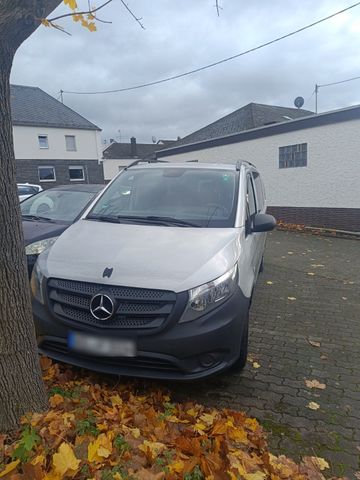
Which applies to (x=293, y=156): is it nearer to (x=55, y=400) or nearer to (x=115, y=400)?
(x=115, y=400)

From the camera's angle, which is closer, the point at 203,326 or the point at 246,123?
the point at 203,326

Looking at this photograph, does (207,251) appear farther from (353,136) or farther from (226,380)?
(353,136)

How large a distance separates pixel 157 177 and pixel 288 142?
10.7 m

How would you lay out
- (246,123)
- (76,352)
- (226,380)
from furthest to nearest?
(246,123) < (226,380) < (76,352)

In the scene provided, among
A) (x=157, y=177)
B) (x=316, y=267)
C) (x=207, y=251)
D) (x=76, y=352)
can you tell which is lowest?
(x=316, y=267)

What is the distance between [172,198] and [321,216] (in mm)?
10316

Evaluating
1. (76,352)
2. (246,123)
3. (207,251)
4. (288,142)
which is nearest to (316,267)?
(207,251)

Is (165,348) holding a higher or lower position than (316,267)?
higher

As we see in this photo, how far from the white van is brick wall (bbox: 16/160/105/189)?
28.2 m

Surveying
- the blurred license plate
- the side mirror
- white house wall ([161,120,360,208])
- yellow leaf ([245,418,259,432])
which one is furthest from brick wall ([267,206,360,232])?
the blurred license plate

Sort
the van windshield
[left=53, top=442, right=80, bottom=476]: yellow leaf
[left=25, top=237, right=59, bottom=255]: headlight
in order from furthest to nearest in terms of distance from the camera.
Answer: [left=25, top=237, right=59, bottom=255]: headlight < the van windshield < [left=53, top=442, right=80, bottom=476]: yellow leaf

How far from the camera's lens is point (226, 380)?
3.02 meters

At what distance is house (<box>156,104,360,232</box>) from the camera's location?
454 inches

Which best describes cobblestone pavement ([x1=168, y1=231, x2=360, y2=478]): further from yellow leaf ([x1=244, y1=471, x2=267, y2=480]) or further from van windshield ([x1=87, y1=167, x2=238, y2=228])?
van windshield ([x1=87, y1=167, x2=238, y2=228])
